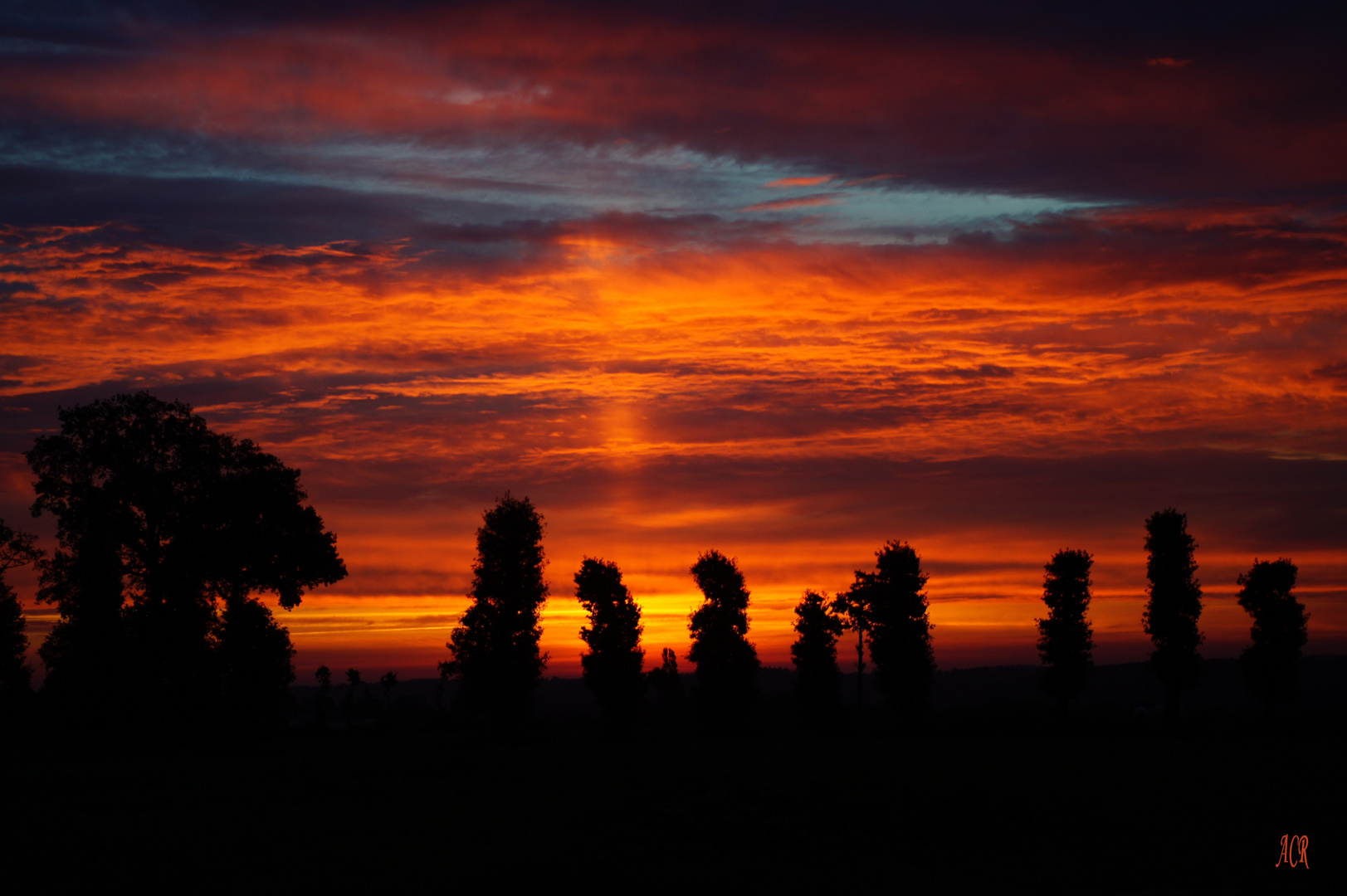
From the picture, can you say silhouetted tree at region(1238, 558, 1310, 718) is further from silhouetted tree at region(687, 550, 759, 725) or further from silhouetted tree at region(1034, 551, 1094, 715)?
silhouetted tree at region(687, 550, 759, 725)

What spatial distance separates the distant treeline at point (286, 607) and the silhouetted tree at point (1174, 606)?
0.38ft

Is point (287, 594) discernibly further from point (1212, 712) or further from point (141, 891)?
point (1212, 712)

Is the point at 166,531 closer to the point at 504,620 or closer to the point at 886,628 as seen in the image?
the point at 504,620

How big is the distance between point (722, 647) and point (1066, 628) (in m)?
26.4

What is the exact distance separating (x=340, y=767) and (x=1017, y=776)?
23287 millimetres

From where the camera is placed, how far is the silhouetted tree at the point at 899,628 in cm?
6925

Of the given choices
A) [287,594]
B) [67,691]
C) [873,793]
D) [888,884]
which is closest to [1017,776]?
[873,793]

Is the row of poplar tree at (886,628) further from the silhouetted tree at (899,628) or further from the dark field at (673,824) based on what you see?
the dark field at (673,824)

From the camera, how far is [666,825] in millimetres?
22531

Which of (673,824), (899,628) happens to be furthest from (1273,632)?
(673,824)
